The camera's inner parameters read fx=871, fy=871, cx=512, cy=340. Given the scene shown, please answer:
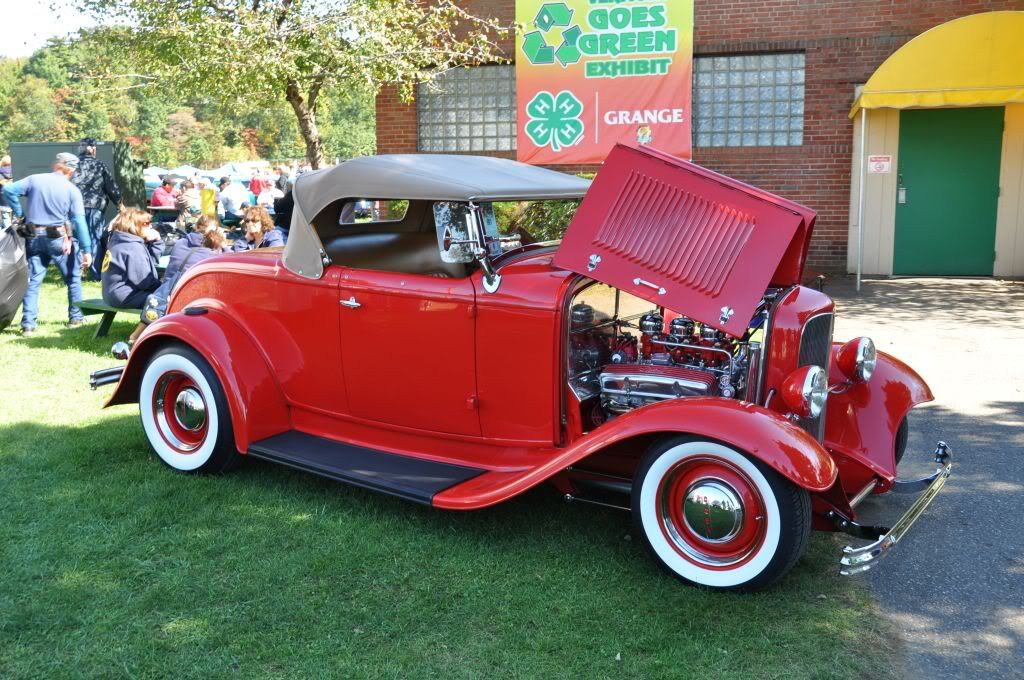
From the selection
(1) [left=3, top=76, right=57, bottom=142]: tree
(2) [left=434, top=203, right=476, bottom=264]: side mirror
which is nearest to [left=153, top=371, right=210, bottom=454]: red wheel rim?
(2) [left=434, top=203, right=476, bottom=264]: side mirror

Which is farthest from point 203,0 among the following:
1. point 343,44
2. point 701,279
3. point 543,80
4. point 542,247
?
point 701,279

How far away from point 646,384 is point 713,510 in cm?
70

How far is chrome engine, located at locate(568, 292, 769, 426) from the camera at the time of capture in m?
3.92

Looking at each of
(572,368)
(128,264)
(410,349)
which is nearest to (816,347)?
(572,368)

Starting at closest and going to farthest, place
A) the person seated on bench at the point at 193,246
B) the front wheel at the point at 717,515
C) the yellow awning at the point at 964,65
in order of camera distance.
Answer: the front wheel at the point at 717,515
the person seated on bench at the point at 193,246
the yellow awning at the point at 964,65

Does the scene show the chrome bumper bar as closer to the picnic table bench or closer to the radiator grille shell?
the radiator grille shell

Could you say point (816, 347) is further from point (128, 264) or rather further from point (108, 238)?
point (108, 238)

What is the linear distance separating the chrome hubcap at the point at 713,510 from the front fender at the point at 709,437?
224mm

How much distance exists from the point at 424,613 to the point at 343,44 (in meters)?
9.98

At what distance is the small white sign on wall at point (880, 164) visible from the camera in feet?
40.5

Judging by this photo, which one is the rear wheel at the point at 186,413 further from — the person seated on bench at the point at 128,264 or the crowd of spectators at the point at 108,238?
the person seated on bench at the point at 128,264

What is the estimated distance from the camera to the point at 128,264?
787 centimetres

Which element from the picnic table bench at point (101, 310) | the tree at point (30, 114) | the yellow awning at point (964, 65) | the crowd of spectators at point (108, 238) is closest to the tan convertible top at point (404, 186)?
the crowd of spectators at point (108, 238)

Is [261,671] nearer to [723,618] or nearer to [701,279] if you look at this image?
[723,618]
